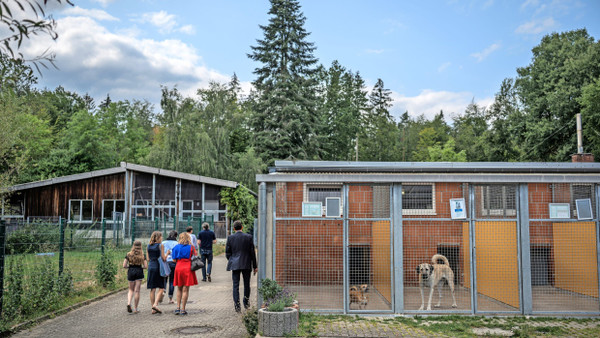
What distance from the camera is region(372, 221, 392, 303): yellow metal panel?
9.67 metres

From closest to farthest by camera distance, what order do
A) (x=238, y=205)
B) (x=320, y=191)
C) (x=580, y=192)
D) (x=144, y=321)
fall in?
(x=144, y=321) → (x=580, y=192) → (x=320, y=191) → (x=238, y=205)

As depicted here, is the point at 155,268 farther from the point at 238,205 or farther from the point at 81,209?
the point at 81,209

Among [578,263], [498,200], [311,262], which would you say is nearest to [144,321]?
[311,262]

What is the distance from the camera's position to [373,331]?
26.7 ft

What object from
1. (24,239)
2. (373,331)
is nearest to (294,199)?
(373,331)

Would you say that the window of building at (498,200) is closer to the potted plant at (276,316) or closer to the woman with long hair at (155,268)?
the potted plant at (276,316)

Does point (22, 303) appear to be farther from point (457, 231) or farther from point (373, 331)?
point (457, 231)

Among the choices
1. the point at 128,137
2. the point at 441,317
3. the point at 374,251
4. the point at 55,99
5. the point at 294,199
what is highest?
the point at 55,99

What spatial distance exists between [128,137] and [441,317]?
58890mm

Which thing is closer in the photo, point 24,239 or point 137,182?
point 24,239

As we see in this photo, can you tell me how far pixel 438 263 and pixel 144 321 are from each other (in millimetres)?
5914

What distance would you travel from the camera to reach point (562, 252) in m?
9.74

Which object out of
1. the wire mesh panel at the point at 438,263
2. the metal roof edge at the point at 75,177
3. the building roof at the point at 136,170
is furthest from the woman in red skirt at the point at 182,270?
the metal roof edge at the point at 75,177

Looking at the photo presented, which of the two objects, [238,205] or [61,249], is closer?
[61,249]
